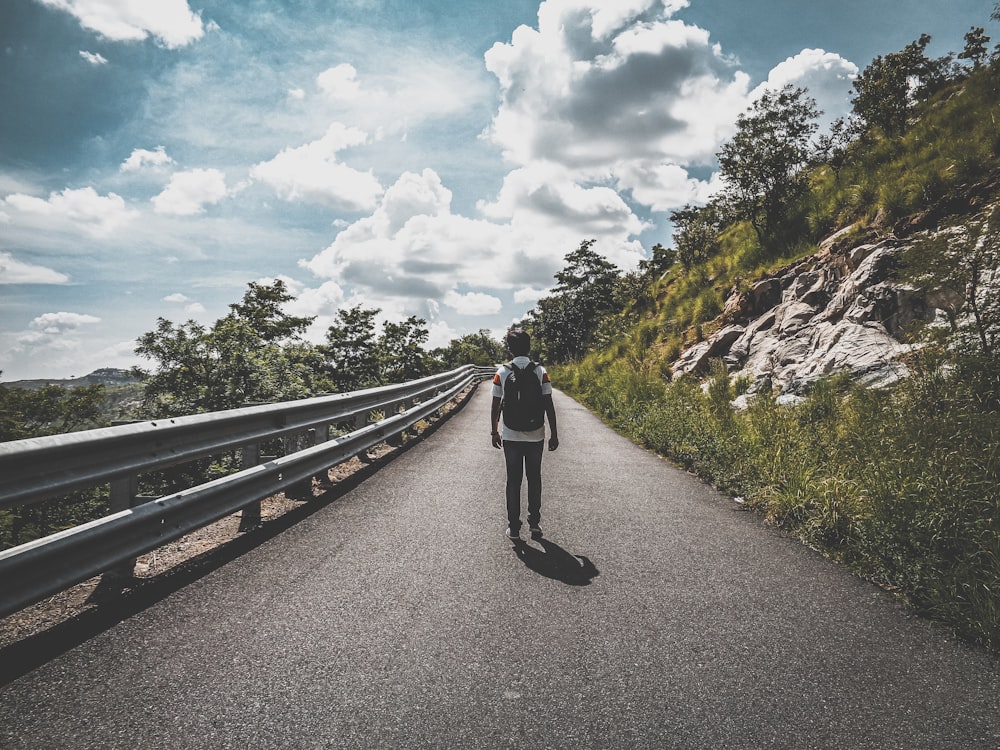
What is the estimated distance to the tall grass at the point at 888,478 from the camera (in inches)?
134

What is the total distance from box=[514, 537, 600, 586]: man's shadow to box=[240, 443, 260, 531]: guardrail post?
221 centimetres

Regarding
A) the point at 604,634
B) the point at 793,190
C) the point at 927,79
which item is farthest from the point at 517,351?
the point at 927,79

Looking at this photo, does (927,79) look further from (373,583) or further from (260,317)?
(260,317)

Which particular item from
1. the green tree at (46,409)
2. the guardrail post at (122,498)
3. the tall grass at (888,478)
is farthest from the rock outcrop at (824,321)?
the green tree at (46,409)

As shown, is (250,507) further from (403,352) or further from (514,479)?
(403,352)

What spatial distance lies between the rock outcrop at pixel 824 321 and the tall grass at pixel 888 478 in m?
1.21

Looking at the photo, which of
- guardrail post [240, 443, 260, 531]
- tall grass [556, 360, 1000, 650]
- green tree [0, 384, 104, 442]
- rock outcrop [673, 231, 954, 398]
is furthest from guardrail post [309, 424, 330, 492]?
green tree [0, 384, 104, 442]

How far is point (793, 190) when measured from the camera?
16.8 meters

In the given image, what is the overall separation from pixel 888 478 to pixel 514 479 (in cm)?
335

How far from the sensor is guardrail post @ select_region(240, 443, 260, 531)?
13.9ft

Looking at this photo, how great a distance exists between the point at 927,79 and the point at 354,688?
952 inches

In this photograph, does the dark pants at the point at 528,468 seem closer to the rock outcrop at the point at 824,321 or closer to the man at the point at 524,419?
the man at the point at 524,419

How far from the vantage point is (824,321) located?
36.8 feet

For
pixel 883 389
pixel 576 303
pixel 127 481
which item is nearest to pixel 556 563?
pixel 127 481
